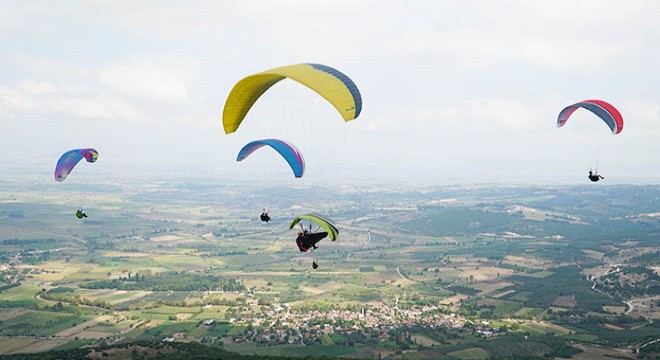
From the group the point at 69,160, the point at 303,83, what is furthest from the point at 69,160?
the point at 303,83

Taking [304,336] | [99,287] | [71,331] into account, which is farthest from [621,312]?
[99,287]

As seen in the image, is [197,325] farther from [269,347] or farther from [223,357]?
[223,357]

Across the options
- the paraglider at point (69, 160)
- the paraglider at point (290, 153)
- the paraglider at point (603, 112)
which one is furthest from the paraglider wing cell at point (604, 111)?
the paraglider at point (69, 160)

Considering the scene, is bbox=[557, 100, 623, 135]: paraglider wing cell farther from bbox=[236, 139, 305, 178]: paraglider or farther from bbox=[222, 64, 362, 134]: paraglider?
A: bbox=[222, 64, 362, 134]: paraglider

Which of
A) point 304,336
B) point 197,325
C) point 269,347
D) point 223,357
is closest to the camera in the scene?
point 223,357

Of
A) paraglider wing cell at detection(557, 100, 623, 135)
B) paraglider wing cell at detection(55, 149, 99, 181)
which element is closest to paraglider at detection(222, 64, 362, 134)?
paraglider wing cell at detection(55, 149, 99, 181)

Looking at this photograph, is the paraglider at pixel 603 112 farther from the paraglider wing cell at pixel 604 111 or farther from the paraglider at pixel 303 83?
the paraglider at pixel 303 83
